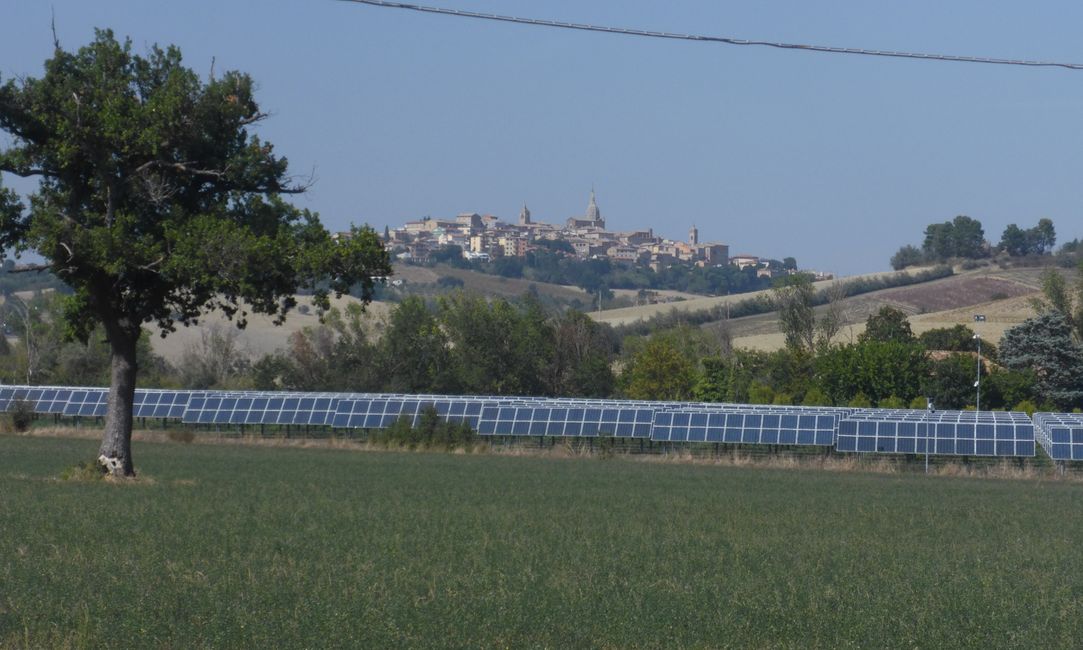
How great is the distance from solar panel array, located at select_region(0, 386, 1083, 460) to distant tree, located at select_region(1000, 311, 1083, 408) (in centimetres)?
2705

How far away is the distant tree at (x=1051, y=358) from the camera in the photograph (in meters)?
90.8

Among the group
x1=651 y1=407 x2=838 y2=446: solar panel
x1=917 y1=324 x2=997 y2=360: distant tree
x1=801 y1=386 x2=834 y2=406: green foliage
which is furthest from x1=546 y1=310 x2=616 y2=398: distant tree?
x1=651 y1=407 x2=838 y2=446: solar panel

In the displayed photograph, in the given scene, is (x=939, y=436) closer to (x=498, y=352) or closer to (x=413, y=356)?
(x=498, y=352)

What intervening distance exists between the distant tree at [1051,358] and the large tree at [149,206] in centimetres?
7222

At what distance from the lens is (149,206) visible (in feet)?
100

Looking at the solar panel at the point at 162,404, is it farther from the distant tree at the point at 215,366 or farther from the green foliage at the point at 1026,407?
the green foliage at the point at 1026,407

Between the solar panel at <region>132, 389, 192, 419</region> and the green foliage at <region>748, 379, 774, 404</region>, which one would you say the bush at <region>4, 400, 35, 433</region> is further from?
the green foliage at <region>748, 379, 774, 404</region>

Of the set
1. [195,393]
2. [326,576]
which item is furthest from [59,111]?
[195,393]

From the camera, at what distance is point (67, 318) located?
32656 mm

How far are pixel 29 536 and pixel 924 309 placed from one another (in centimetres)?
14719

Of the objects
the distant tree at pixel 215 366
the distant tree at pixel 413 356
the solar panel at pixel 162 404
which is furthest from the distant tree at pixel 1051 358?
the distant tree at pixel 215 366

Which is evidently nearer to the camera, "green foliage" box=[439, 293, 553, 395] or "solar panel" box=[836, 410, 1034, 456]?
"solar panel" box=[836, 410, 1034, 456]

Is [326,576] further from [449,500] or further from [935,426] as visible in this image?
[935,426]

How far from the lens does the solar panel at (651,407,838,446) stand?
183ft
